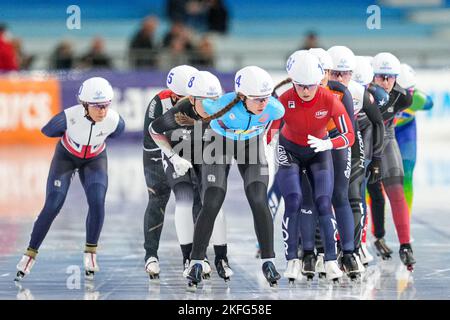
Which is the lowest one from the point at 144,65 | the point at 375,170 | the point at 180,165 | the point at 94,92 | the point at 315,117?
the point at 375,170

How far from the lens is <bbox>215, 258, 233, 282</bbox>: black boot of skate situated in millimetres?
8719

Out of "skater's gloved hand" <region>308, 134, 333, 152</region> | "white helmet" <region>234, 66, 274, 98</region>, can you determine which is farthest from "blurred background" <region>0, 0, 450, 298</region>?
"white helmet" <region>234, 66, 274, 98</region>

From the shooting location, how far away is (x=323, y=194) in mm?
8438

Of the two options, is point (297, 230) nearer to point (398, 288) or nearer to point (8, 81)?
point (398, 288)

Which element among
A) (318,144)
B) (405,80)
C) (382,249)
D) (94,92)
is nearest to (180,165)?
(94,92)

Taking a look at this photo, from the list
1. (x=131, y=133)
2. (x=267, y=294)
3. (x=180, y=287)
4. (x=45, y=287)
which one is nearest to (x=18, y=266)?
(x=45, y=287)

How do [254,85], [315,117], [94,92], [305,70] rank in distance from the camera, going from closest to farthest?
[254,85]
[305,70]
[315,117]
[94,92]

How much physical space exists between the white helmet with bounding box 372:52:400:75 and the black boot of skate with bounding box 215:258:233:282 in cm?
229

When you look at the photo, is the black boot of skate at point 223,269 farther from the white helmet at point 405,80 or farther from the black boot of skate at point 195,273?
the white helmet at point 405,80

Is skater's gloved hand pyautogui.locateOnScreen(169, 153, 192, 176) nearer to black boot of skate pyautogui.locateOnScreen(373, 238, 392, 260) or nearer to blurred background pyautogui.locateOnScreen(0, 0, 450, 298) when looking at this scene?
blurred background pyautogui.locateOnScreen(0, 0, 450, 298)

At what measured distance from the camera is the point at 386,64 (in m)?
9.59

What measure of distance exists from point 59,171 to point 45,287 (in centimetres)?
99

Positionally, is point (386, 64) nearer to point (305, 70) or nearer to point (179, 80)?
point (305, 70)

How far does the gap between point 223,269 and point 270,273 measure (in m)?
0.58
